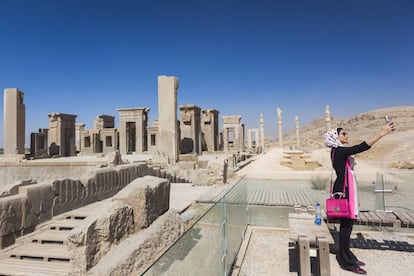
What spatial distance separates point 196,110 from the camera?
2339 centimetres

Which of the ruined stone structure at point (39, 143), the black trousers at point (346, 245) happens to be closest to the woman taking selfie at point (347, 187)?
the black trousers at point (346, 245)

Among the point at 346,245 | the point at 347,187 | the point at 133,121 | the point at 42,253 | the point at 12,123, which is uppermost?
the point at 133,121

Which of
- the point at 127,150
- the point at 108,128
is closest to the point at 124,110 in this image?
the point at 127,150

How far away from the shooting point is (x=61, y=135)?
24.4 m

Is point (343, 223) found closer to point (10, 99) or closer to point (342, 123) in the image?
point (10, 99)

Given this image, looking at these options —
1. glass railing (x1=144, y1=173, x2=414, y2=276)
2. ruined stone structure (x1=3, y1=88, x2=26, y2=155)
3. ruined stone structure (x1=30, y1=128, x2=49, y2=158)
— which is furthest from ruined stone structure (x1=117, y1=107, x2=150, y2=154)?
glass railing (x1=144, y1=173, x2=414, y2=276)

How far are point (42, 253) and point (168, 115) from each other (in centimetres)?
1116

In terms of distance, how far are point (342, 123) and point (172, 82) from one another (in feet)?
219

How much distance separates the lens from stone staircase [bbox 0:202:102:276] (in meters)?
3.82

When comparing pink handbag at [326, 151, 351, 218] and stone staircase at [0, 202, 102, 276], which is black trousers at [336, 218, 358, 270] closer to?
pink handbag at [326, 151, 351, 218]

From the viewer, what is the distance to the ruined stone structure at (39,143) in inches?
965

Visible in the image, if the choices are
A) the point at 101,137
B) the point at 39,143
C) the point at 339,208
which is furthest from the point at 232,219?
the point at 101,137

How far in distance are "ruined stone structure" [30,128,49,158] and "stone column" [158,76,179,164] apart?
14752 millimetres

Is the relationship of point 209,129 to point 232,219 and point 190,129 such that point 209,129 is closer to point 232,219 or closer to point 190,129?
point 190,129
